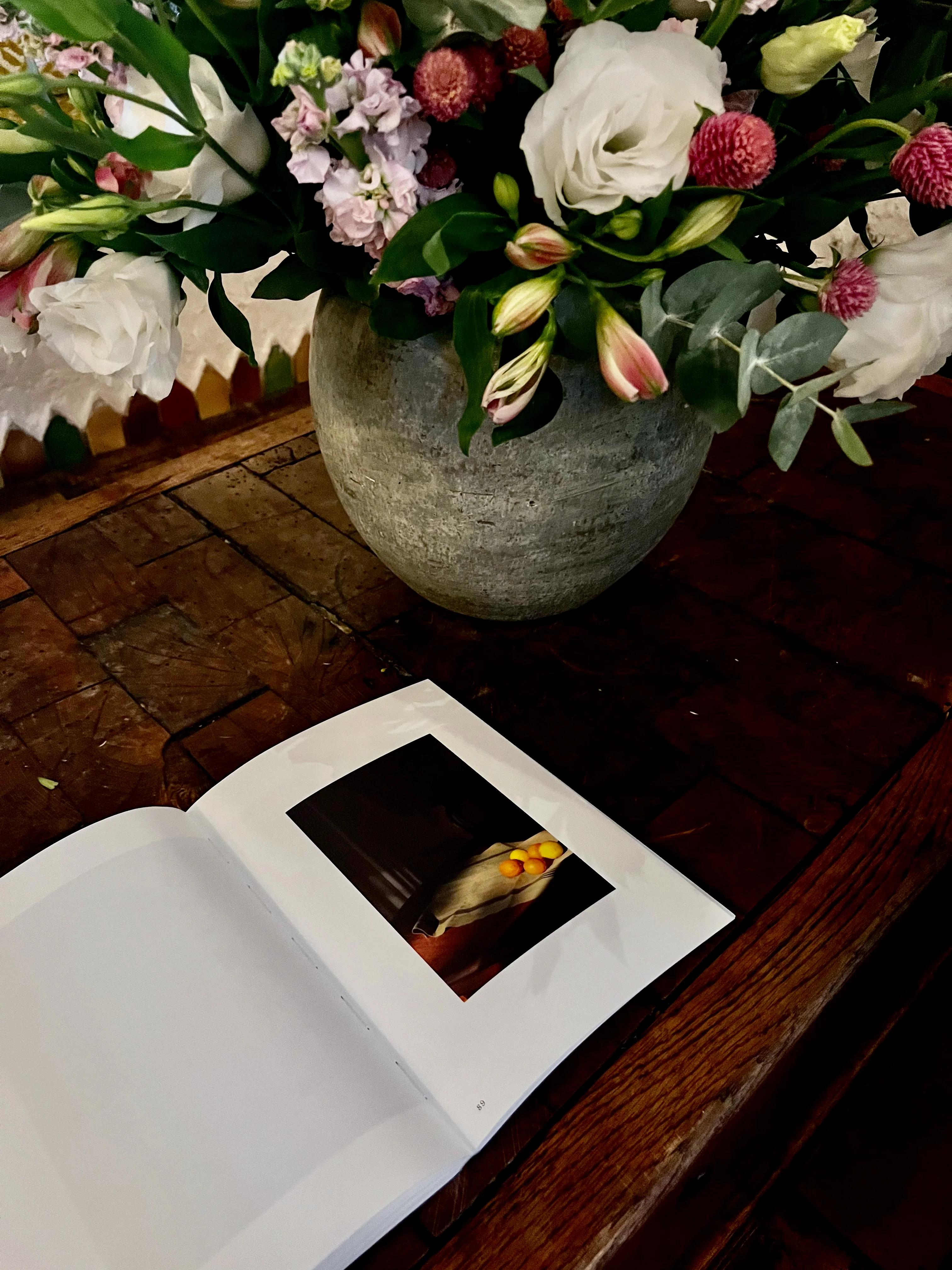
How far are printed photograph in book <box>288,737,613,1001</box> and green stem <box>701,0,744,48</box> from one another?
41 centimetres

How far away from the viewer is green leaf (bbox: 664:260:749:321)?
0.47 m

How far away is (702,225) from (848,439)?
4.7 inches

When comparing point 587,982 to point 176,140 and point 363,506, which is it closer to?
point 363,506

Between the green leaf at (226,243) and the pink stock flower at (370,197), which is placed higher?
the pink stock flower at (370,197)

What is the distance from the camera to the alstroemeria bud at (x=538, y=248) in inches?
16.8

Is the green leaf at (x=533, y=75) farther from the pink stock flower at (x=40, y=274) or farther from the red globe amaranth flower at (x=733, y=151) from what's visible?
the pink stock flower at (x=40, y=274)

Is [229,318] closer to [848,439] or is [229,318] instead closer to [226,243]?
[226,243]

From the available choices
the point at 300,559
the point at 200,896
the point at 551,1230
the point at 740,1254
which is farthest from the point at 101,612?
the point at 740,1254

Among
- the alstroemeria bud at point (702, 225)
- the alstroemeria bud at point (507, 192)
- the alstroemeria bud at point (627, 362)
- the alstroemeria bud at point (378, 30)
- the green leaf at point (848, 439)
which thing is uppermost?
the alstroemeria bud at point (378, 30)

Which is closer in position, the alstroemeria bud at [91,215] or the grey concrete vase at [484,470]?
the alstroemeria bud at [91,215]

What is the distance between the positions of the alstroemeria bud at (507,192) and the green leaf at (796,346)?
0.44 feet

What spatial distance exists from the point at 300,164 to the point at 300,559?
0.41 metres

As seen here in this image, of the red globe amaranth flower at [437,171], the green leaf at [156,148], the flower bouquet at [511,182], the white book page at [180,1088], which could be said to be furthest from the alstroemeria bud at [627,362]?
the white book page at [180,1088]

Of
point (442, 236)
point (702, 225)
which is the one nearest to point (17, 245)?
point (442, 236)
